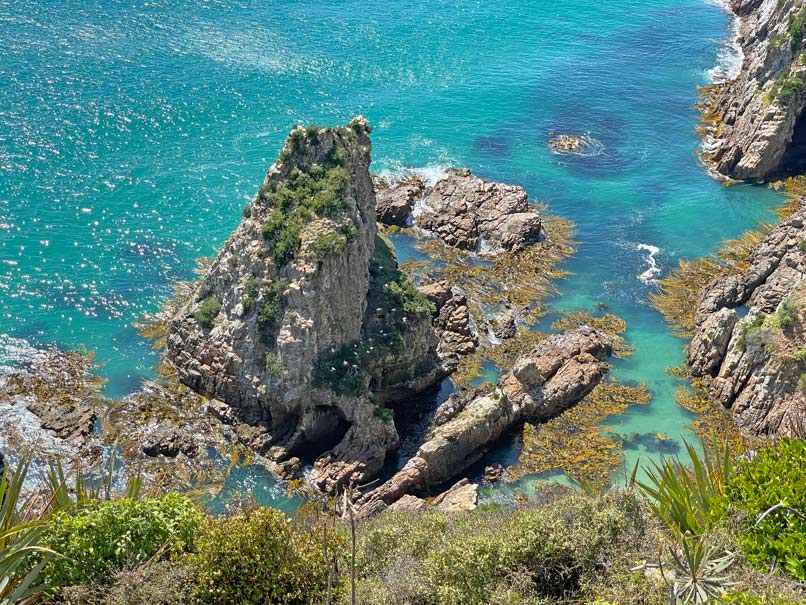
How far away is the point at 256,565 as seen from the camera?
25125mm

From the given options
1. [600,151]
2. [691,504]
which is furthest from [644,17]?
[691,504]

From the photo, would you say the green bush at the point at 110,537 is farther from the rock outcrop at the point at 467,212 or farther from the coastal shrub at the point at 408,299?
the rock outcrop at the point at 467,212

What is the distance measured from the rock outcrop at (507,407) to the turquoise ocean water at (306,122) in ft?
6.85

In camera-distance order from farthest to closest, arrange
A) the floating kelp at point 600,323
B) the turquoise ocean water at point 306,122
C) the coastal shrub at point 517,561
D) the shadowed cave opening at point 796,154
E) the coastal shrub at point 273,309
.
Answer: the shadowed cave opening at point 796,154 → the turquoise ocean water at point 306,122 → the floating kelp at point 600,323 → the coastal shrub at point 273,309 → the coastal shrub at point 517,561

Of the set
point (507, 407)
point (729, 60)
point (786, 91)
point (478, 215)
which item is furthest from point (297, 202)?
point (729, 60)

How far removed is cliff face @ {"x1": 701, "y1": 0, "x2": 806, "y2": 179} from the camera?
69.2 meters

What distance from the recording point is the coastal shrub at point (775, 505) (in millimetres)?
21844

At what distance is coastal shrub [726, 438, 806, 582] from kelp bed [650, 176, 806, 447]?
22403mm

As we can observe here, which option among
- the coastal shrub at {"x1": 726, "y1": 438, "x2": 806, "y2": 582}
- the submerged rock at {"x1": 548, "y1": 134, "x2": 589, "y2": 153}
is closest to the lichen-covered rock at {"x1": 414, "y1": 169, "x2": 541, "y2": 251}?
the submerged rock at {"x1": 548, "y1": 134, "x2": 589, "y2": 153}

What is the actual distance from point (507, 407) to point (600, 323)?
12.2m

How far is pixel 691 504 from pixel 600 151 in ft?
184

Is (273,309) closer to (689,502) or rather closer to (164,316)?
(164,316)

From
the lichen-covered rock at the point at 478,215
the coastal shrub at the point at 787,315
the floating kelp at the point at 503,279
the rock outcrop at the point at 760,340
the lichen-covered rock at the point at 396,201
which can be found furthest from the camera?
the lichen-covered rock at the point at 396,201

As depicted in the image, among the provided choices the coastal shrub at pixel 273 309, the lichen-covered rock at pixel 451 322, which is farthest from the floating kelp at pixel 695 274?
the coastal shrub at pixel 273 309
